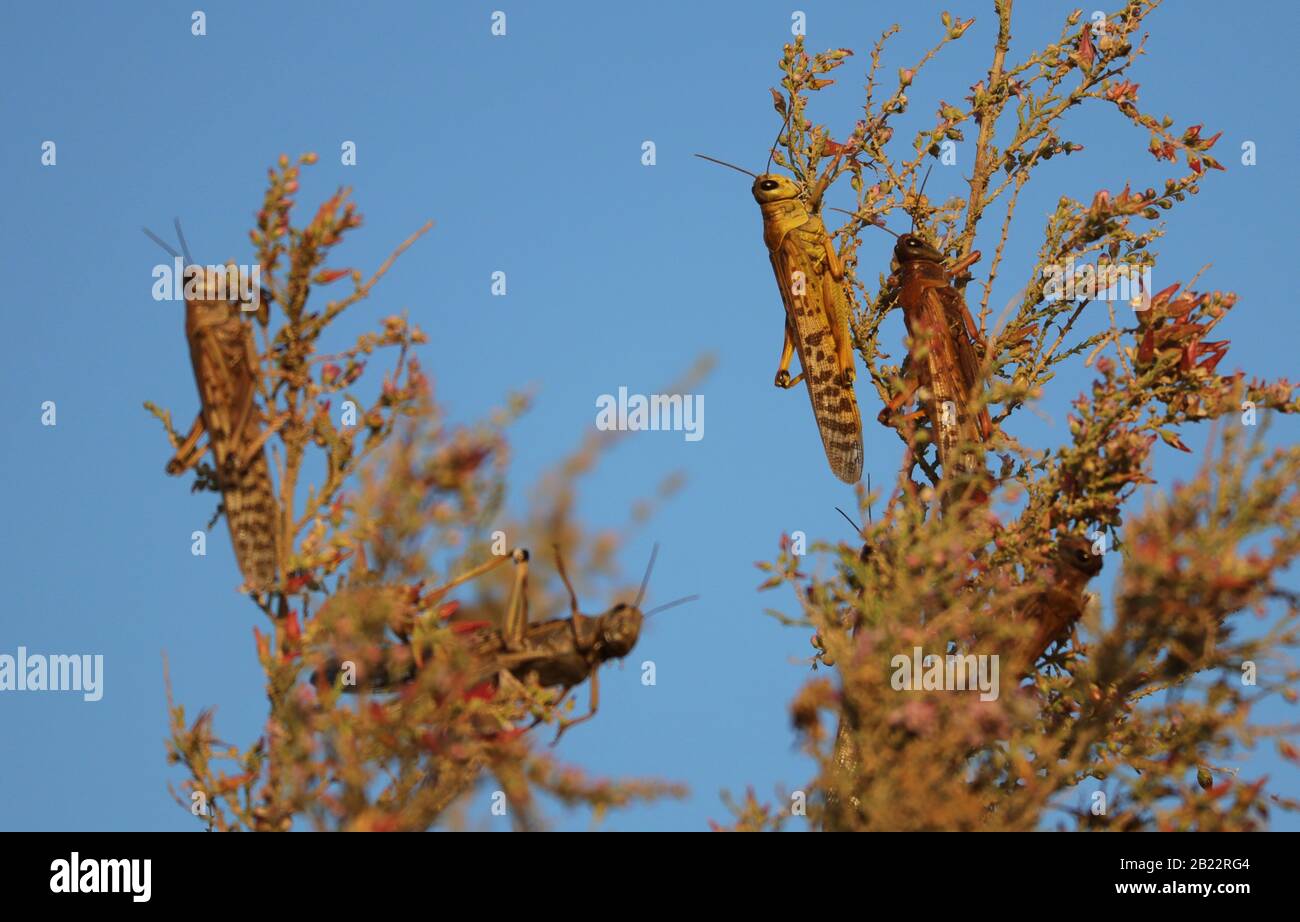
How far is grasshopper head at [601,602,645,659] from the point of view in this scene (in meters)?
4.64

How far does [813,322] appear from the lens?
763cm

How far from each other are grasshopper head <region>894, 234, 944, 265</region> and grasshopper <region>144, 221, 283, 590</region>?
3090 mm

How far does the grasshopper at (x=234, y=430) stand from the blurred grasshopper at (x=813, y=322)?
3.51 metres

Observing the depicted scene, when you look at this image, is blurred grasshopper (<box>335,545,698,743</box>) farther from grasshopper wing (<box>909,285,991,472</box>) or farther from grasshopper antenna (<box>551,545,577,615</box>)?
grasshopper wing (<box>909,285,991,472</box>)

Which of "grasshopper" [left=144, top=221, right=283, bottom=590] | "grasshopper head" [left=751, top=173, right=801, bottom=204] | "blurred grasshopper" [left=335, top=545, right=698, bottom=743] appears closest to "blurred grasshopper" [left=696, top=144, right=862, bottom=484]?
"grasshopper head" [left=751, top=173, right=801, bottom=204]

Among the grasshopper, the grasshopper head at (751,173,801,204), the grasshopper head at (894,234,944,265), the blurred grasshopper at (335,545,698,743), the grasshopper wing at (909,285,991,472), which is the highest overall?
the grasshopper head at (751,173,801,204)

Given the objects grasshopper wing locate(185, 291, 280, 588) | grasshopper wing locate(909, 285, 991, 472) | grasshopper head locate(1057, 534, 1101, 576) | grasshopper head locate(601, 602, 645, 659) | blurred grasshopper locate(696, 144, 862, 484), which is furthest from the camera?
blurred grasshopper locate(696, 144, 862, 484)

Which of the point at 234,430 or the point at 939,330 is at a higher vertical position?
the point at 939,330

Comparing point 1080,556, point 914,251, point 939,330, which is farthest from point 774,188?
point 1080,556

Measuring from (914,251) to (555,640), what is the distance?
2.79m

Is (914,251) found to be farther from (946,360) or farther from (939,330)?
(946,360)
